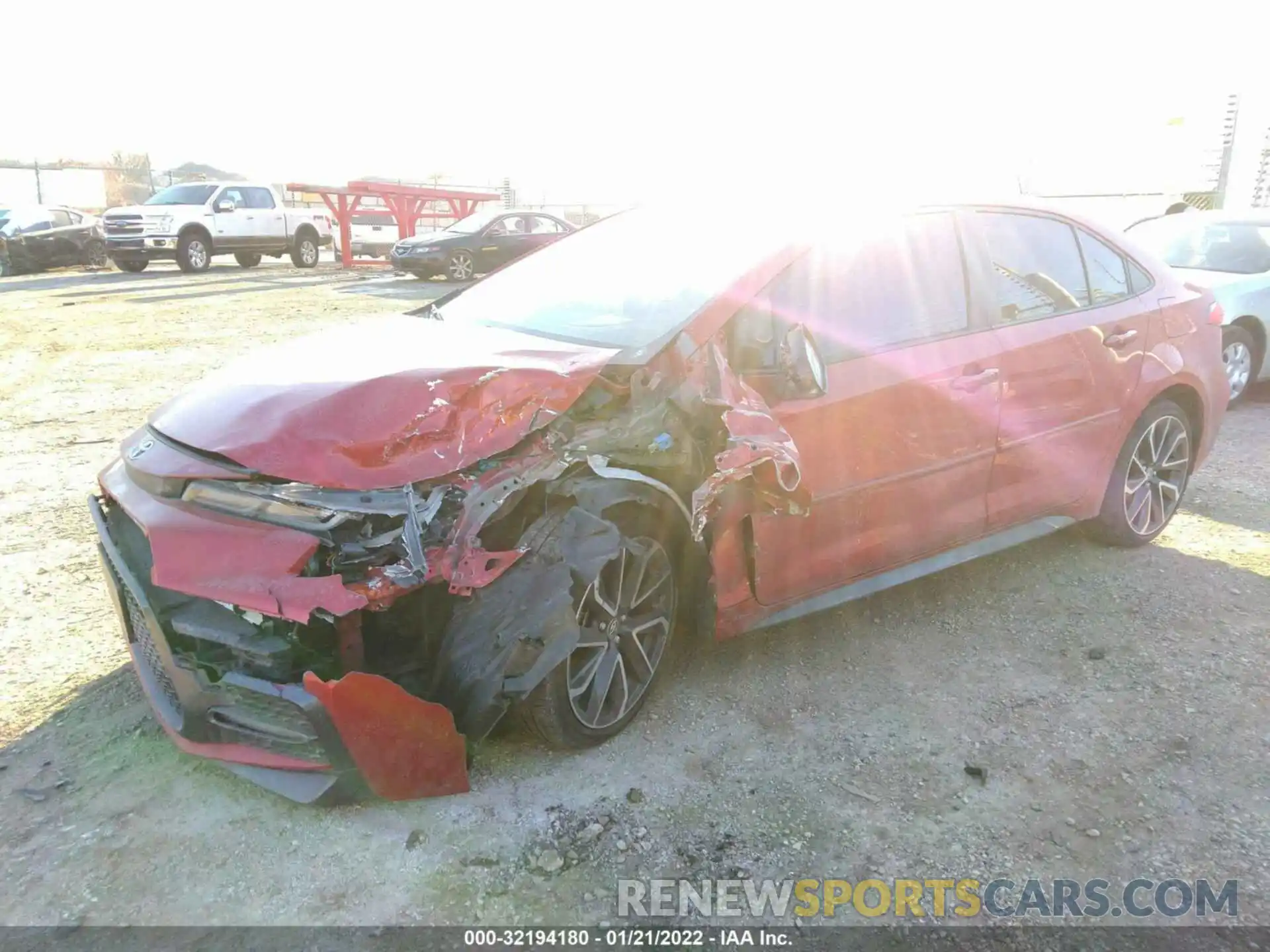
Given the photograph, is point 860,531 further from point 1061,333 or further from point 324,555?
point 324,555

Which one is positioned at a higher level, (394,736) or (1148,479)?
(1148,479)

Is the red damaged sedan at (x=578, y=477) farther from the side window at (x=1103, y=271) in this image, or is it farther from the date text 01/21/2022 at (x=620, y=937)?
the date text 01/21/2022 at (x=620, y=937)

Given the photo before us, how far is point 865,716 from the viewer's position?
10.3 ft

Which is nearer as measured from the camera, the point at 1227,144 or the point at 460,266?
the point at 1227,144

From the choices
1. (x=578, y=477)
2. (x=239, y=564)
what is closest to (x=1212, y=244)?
(x=578, y=477)

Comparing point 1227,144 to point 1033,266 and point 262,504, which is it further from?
point 262,504

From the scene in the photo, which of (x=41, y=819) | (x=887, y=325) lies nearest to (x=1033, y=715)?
(x=887, y=325)

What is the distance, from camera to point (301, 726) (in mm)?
2344

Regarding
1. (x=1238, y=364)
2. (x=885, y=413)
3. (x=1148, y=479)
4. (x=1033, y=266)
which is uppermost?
(x=1033, y=266)

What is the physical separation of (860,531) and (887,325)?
774 mm

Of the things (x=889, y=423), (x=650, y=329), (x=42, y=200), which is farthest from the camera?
Answer: (x=42, y=200)

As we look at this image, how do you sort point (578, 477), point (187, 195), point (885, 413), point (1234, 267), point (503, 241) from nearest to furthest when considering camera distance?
point (578, 477) < point (885, 413) < point (1234, 267) < point (503, 241) < point (187, 195)

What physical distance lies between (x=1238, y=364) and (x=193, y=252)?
18.6 metres

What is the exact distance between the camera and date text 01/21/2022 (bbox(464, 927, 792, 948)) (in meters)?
2.16
